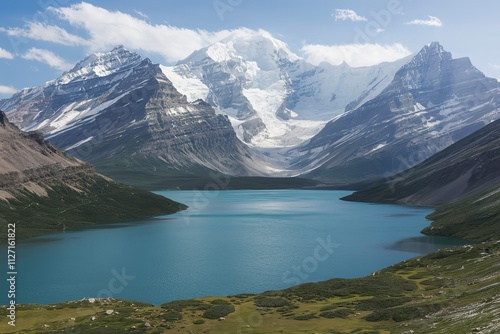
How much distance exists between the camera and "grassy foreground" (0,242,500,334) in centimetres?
5191

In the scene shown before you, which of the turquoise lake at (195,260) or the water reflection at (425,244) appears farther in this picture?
the water reflection at (425,244)

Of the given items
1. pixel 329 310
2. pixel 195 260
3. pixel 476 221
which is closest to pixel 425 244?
pixel 476 221

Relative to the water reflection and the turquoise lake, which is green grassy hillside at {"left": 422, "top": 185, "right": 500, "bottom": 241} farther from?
the turquoise lake

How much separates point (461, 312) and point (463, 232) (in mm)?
117438

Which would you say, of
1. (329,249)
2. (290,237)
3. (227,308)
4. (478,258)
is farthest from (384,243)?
(227,308)

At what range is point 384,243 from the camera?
162 metres

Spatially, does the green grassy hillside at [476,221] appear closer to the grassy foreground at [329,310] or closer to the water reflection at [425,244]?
the water reflection at [425,244]

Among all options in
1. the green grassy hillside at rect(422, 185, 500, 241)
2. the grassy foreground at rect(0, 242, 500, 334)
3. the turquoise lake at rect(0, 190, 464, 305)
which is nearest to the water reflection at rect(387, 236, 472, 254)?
the turquoise lake at rect(0, 190, 464, 305)

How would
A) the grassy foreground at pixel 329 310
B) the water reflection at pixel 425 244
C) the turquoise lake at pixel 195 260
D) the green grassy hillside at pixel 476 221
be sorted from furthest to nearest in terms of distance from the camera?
1. the green grassy hillside at pixel 476 221
2. the water reflection at pixel 425 244
3. the turquoise lake at pixel 195 260
4. the grassy foreground at pixel 329 310

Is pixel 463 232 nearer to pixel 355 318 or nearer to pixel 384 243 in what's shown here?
pixel 384 243

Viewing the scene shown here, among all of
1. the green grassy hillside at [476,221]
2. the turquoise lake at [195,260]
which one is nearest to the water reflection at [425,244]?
the turquoise lake at [195,260]

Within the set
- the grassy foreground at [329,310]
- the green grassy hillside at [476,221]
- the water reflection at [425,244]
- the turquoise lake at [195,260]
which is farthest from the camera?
the green grassy hillside at [476,221]

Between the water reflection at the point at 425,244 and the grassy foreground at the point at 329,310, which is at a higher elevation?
the grassy foreground at the point at 329,310

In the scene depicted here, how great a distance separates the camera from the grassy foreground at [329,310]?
51906mm
